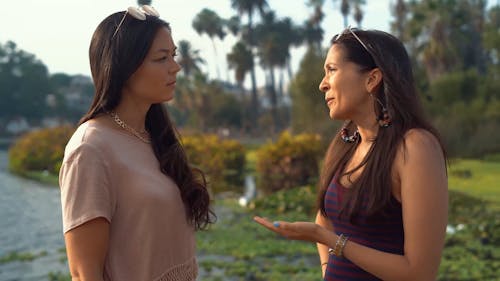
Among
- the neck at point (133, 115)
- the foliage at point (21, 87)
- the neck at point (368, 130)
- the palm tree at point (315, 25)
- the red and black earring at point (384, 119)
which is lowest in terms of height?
the foliage at point (21, 87)

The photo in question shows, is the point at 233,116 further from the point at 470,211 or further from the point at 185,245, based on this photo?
the point at 185,245

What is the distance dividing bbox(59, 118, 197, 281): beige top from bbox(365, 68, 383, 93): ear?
0.77m

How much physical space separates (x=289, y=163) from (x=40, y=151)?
12577mm

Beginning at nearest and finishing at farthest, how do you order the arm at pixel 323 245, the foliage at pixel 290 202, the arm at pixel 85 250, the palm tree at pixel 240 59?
1. the arm at pixel 85 250
2. the arm at pixel 323 245
3. the foliage at pixel 290 202
4. the palm tree at pixel 240 59

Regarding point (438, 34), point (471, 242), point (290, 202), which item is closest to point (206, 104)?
point (438, 34)

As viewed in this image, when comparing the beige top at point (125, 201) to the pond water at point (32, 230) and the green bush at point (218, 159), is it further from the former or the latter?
the green bush at point (218, 159)

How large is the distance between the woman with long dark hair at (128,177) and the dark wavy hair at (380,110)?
590mm

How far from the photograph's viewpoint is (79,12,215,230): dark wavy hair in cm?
197

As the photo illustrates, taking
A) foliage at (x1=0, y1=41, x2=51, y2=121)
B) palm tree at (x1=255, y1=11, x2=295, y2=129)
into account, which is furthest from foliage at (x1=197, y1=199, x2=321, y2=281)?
foliage at (x1=0, y1=41, x2=51, y2=121)

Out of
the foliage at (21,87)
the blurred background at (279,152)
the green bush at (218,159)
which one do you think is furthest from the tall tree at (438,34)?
the foliage at (21,87)

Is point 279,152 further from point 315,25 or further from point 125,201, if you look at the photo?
point 315,25

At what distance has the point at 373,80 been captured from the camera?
2.10m

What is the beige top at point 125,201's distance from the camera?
1821 mm

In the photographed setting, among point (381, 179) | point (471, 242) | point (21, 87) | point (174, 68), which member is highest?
point (174, 68)
